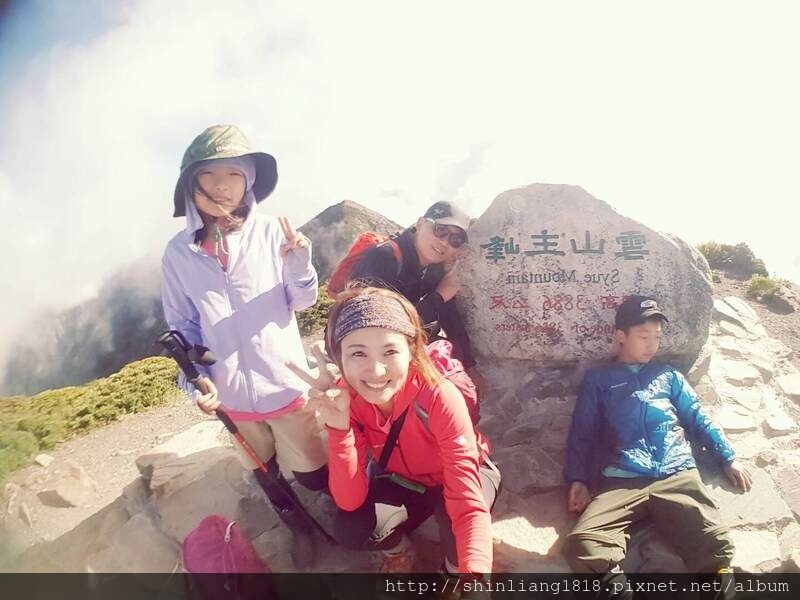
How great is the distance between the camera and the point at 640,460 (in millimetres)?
3080

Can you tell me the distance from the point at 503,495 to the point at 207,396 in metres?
2.24

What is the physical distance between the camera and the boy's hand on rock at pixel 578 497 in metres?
3.18

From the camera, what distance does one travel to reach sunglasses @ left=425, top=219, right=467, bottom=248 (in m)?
3.41

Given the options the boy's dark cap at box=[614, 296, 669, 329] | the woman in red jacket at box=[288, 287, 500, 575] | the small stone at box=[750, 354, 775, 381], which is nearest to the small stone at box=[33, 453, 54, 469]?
the woman in red jacket at box=[288, 287, 500, 575]

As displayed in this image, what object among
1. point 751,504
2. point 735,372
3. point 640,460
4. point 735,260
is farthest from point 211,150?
point 735,260

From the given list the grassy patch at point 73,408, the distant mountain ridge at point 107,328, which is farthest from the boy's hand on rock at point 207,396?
the grassy patch at point 73,408

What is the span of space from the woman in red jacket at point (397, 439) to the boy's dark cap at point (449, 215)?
108cm

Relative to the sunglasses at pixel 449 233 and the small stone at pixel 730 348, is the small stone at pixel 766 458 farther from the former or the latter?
the sunglasses at pixel 449 233

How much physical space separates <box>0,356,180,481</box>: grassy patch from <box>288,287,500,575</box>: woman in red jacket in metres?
4.43

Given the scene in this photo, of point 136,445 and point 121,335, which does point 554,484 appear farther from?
point 121,335

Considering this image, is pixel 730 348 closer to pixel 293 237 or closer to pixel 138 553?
pixel 293 237

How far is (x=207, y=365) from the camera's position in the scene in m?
2.61

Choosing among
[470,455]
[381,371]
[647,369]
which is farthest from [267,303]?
[647,369]

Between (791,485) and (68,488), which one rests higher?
(791,485)
